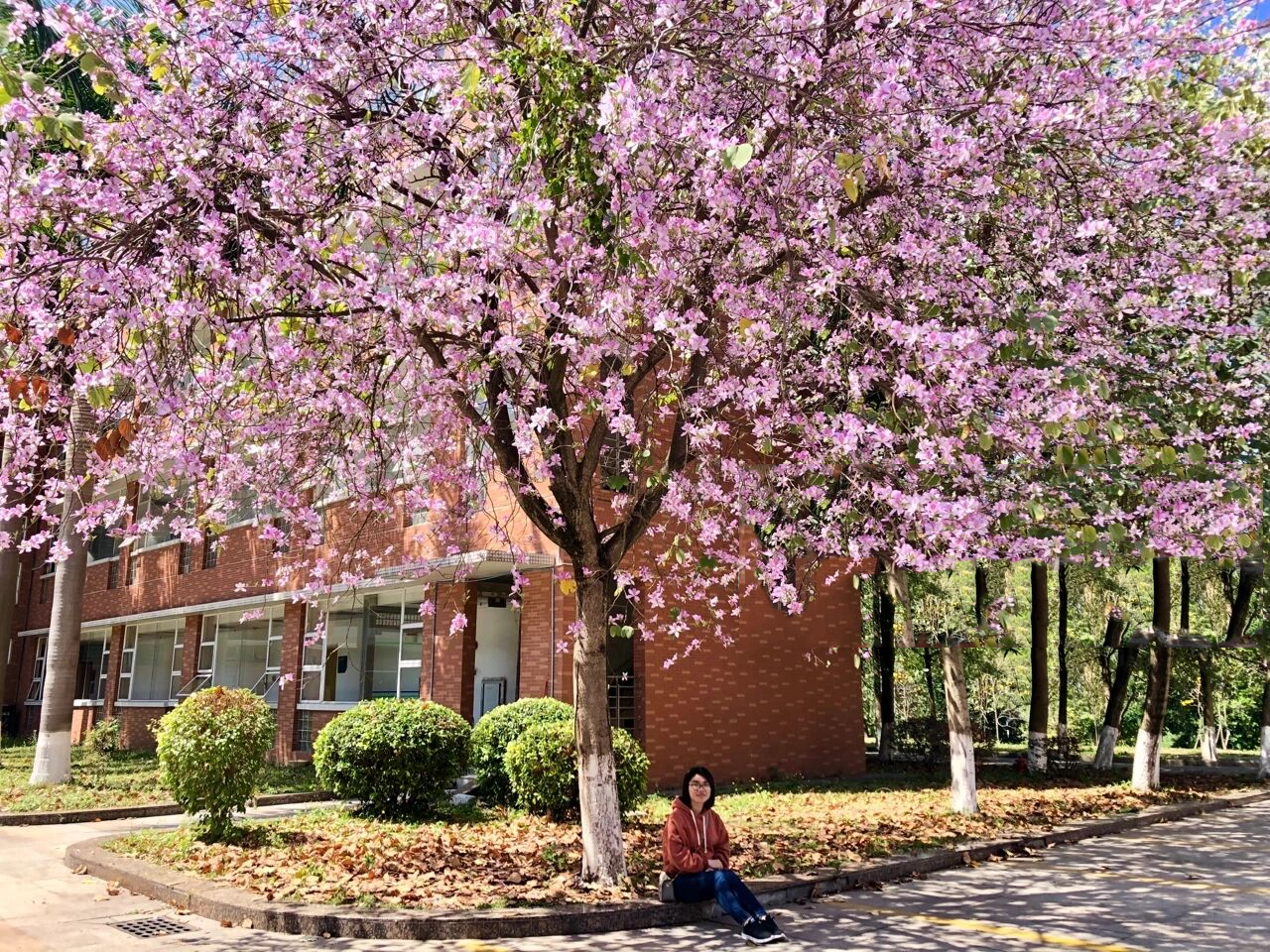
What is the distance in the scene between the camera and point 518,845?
9570 millimetres

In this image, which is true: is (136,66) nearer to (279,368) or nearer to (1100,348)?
(279,368)

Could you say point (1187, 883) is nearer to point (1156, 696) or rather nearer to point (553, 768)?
point (553, 768)

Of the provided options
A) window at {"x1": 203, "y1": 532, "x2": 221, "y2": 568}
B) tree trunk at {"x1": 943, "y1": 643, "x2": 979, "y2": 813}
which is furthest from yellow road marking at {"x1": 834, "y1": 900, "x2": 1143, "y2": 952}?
window at {"x1": 203, "y1": 532, "x2": 221, "y2": 568}

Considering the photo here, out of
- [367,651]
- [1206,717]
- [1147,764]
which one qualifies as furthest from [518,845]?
[1206,717]

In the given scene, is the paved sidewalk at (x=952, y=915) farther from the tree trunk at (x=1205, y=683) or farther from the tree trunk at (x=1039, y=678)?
the tree trunk at (x=1205, y=683)

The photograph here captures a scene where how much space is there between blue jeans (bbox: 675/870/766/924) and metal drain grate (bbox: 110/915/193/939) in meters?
3.70

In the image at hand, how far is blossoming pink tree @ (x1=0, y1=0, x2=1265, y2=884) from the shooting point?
6.12 meters

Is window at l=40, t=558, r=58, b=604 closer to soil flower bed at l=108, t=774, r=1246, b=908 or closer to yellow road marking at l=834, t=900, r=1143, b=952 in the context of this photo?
soil flower bed at l=108, t=774, r=1246, b=908

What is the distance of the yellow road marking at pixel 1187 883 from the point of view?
339 inches

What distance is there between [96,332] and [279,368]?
2351 millimetres

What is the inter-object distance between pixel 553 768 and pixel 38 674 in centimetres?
2858

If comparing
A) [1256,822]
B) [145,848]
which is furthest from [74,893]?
[1256,822]

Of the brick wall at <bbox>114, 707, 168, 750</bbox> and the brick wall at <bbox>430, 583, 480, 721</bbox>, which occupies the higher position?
the brick wall at <bbox>430, 583, 480, 721</bbox>

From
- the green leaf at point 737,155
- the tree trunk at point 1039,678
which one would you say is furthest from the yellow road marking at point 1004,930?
the tree trunk at point 1039,678
